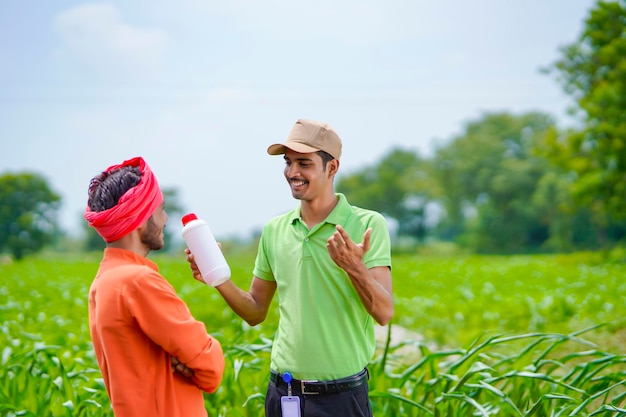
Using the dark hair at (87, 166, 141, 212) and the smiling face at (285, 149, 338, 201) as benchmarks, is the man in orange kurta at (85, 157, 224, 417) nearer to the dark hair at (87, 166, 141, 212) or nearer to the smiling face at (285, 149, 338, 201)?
the dark hair at (87, 166, 141, 212)

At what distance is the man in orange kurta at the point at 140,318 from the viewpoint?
2020mm

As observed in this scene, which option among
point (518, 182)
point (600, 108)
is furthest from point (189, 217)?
point (518, 182)

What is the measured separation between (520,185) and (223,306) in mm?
34404

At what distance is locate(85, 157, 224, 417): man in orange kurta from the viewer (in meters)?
2.02

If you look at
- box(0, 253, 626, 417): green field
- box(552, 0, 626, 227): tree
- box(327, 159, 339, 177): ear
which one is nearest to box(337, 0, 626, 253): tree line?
box(552, 0, 626, 227): tree

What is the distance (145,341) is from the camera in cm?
209

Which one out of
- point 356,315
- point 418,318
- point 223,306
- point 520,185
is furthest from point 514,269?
point 520,185

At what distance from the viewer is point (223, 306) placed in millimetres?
8445

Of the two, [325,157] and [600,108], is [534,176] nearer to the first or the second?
[600,108]

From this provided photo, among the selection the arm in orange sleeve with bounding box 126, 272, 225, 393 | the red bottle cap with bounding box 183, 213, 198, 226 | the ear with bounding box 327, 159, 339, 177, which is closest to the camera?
the arm in orange sleeve with bounding box 126, 272, 225, 393

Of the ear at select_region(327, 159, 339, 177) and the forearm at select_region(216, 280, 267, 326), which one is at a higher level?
the ear at select_region(327, 159, 339, 177)

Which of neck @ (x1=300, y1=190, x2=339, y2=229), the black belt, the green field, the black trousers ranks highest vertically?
neck @ (x1=300, y1=190, x2=339, y2=229)

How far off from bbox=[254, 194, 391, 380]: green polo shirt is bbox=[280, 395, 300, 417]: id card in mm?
73

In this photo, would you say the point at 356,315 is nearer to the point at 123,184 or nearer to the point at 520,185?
the point at 123,184
